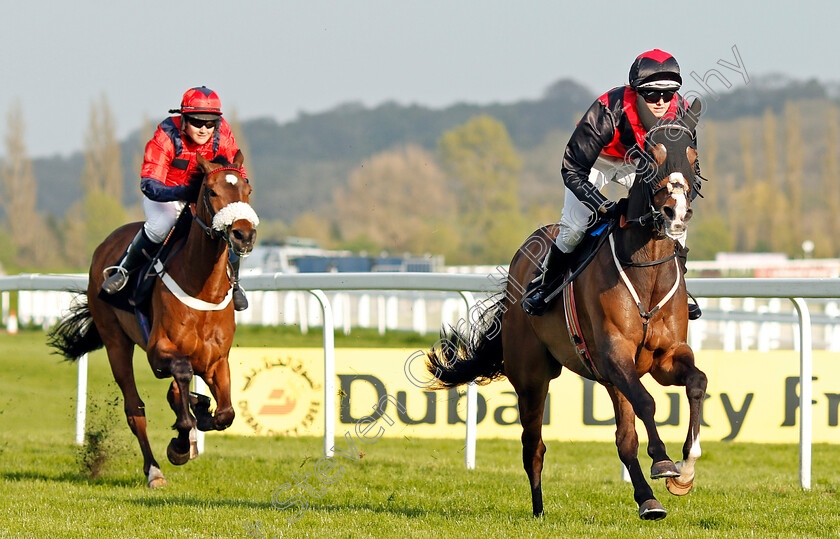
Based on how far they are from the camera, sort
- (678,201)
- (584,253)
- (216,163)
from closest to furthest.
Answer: (678,201)
(584,253)
(216,163)

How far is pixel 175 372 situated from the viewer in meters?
5.07

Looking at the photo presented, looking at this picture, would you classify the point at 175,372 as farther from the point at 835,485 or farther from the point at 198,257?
the point at 835,485

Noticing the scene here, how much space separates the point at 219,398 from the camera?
532 cm

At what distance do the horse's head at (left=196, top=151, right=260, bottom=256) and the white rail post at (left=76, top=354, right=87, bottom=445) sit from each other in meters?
2.55

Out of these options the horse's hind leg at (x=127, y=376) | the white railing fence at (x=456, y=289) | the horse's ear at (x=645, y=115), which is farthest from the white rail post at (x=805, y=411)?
the horse's hind leg at (x=127, y=376)

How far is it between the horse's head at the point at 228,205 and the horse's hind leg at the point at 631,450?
70.8 inches

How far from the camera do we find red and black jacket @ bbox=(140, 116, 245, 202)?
542 cm

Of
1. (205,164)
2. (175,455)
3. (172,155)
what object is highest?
(172,155)

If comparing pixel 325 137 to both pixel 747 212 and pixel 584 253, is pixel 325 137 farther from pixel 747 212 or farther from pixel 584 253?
pixel 584 253

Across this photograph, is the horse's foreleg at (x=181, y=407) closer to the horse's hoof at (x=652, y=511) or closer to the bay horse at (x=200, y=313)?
the bay horse at (x=200, y=313)

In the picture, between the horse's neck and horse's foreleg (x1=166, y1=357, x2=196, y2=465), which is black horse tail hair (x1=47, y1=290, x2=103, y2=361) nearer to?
horse's foreleg (x1=166, y1=357, x2=196, y2=465)

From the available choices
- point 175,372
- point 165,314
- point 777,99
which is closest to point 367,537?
point 175,372

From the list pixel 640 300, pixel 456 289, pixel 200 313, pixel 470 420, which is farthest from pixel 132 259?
pixel 640 300

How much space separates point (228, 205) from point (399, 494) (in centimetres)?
178
